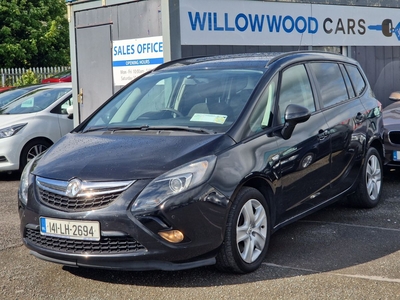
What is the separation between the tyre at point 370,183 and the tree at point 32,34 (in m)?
29.2

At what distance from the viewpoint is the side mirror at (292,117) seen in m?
5.56

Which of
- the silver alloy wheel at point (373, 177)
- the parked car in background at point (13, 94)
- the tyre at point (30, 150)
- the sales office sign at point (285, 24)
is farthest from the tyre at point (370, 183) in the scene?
the parked car in background at point (13, 94)

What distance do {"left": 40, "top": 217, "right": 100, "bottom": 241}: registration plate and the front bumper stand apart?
0.11ft

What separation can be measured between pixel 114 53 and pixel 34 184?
5610 millimetres

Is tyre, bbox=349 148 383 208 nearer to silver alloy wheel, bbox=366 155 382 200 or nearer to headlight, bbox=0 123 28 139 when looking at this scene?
silver alloy wheel, bbox=366 155 382 200

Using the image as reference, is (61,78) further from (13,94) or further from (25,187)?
(25,187)

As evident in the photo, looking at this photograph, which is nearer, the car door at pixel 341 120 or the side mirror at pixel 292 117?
the side mirror at pixel 292 117

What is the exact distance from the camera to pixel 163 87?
622cm

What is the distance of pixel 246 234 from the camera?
514 centimetres

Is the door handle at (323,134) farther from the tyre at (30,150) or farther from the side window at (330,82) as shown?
the tyre at (30,150)

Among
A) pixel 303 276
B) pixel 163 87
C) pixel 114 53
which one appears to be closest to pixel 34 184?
pixel 163 87

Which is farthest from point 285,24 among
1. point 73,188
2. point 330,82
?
point 73,188

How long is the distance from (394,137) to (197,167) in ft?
15.0

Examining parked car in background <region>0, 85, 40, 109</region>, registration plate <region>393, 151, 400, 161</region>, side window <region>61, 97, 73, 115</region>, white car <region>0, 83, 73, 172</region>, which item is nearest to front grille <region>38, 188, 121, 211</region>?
registration plate <region>393, 151, 400, 161</region>
